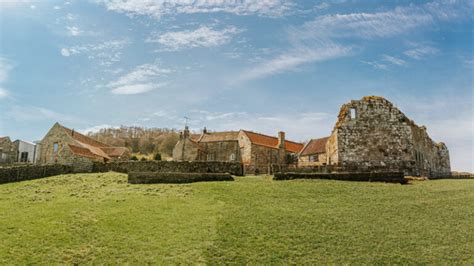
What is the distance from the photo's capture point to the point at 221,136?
4972 centimetres

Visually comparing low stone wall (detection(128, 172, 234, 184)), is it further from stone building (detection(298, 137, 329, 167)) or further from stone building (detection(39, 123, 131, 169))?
stone building (detection(298, 137, 329, 167))

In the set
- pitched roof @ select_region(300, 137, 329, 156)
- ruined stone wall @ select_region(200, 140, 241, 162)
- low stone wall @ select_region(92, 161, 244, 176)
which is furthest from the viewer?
ruined stone wall @ select_region(200, 140, 241, 162)

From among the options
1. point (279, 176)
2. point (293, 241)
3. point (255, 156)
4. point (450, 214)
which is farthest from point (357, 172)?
point (255, 156)

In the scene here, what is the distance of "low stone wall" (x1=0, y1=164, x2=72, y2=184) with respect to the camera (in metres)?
25.2

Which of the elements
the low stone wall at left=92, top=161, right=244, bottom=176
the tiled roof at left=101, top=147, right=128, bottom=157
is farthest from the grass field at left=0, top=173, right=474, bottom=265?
the tiled roof at left=101, top=147, right=128, bottom=157

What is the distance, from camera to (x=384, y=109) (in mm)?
24172

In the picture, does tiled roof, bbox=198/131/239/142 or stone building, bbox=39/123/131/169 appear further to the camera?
tiled roof, bbox=198/131/239/142

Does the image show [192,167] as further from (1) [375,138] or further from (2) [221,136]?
(2) [221,136]

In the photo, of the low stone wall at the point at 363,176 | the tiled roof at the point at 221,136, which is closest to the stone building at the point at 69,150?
the tiled roof at the point at 221,136

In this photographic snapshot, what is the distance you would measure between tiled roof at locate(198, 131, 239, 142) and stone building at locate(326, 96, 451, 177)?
24.8 m

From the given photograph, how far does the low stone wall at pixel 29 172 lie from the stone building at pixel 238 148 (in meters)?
17.1

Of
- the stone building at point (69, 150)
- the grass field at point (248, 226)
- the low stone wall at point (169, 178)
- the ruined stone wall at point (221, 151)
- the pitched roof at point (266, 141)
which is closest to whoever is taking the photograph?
the grass field at point (248, 226)

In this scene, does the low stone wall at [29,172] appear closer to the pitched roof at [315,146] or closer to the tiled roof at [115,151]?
the tiled roof at [115,151]

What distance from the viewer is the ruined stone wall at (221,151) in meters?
46.9
